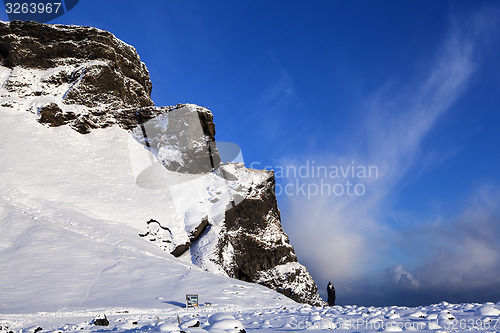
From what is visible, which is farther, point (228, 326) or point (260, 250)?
point (260, 250)

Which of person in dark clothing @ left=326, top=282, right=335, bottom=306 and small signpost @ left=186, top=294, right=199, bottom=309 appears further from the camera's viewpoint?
person in dark clothing @ left=326, top=282, right=335, bottom=306

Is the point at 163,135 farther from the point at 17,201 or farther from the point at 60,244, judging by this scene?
the point at 60,244

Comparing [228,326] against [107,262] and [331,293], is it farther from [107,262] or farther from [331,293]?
[331,293]

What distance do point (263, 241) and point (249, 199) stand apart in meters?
8.19

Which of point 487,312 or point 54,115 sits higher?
point 54,115

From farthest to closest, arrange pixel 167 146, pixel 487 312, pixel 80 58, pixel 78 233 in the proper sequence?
1. pixel 80 58
2. pixel 167 146
3. pixel 78 233
4. pixel 487 312

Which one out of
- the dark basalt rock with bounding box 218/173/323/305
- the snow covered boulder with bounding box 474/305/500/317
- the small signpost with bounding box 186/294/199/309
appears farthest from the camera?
the dark basalt rock with bounding box 218/173/323/305

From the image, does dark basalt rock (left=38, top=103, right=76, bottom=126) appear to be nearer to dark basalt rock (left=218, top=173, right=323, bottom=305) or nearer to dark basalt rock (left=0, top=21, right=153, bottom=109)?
dark basalt rock (left=0, top=21, right=153, bottom=109)

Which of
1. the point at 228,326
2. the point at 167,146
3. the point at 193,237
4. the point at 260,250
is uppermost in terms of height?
the point at 167,146

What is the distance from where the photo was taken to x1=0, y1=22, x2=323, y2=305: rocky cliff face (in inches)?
1980

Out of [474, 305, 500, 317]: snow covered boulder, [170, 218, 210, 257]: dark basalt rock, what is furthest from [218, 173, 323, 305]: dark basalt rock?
[474, 305, 500, 317]: snow covered boulder

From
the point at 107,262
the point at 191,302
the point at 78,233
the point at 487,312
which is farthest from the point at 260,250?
the point at 487,312

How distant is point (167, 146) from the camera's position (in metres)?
63.3

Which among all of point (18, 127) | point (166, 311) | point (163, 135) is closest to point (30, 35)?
point (18, 127)
